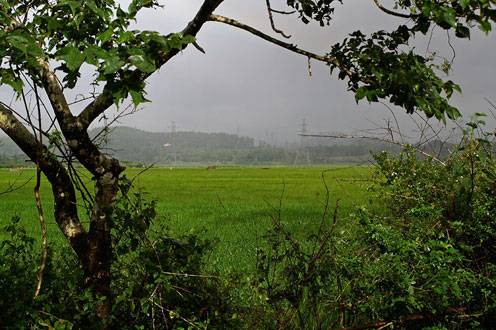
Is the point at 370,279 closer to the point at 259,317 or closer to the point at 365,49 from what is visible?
the point at 259,317

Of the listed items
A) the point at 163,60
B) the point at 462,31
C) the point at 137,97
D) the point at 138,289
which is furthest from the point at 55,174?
the point at 462,31

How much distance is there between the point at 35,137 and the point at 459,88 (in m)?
3.16

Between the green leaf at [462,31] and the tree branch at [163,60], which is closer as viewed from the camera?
the green leaf at [462,31]

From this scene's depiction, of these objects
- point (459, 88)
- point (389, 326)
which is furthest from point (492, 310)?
point (459, 88)

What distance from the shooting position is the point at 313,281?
4.07 meters

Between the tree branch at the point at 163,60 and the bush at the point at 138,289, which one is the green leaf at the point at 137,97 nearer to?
the tree branch at the point at 163,60

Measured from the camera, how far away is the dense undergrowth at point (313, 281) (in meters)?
3.58

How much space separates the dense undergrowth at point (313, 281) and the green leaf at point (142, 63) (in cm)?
178

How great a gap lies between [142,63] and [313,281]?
2.66 meters

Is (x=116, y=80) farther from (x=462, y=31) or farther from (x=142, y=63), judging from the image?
(x=462, y=31)

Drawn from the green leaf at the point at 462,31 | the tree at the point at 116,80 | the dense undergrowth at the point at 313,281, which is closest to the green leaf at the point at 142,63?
the tree at the point at 116,80

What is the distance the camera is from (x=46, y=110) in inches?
146

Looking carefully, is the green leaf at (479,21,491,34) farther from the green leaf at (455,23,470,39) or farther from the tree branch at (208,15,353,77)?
the tree branch at (208,15,353,77)

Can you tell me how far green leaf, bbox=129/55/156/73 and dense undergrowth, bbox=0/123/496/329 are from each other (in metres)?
1.78
